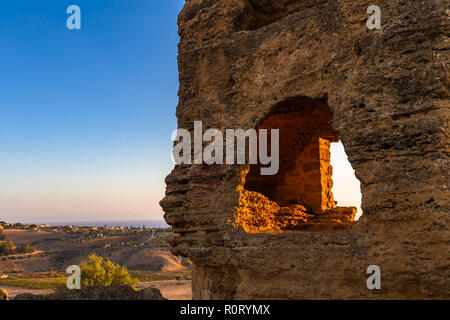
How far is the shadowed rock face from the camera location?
4.51m

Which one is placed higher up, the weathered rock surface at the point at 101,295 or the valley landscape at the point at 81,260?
the weathered rock surface at the point at 101,295

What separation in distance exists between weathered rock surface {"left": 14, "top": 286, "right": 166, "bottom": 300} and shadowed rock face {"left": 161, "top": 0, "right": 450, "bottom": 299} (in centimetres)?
136

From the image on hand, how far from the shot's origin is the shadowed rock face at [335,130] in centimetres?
451

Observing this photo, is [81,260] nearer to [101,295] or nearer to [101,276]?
[101,276]

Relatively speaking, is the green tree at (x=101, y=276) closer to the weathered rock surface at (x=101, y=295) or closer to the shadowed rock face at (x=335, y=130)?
the shadowed rock face at (x=335, y=130)

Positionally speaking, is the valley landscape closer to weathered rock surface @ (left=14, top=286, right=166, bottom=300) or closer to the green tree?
the green tree

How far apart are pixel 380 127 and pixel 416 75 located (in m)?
0.75

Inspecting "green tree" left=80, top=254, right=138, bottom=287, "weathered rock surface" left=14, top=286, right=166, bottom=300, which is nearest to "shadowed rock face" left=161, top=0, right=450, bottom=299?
"weathered rock surface" left=14, top=286, right=166, bottom=300

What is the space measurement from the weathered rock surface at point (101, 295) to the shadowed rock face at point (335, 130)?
136 centimetres

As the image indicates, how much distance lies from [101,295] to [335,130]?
13.2 feet

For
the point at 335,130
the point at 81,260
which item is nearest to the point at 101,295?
the point at 335,130

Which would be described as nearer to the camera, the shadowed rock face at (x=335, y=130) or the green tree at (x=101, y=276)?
the shadowed rock face at (x=335, y=130)

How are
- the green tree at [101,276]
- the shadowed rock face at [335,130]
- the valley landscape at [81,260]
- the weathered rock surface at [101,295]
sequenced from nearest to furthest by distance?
the shadowed rock face at [335,130] → the weathered rock surface at [101,295] → the green tree at [101,276] → the valley landscape at [81,260]

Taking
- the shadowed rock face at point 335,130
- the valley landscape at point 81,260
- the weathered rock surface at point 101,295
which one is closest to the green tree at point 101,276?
the valley landscape at point 81,260
